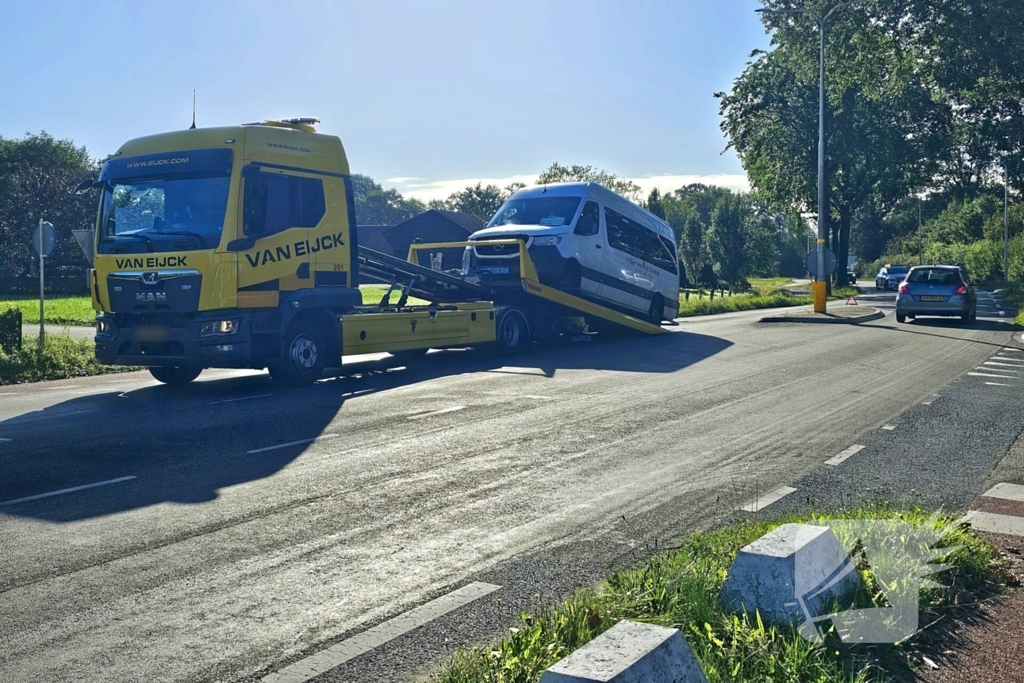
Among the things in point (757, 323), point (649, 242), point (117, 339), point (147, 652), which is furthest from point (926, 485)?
point (757, 323)

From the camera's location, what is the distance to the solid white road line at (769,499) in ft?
22.0

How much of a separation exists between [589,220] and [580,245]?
62cm

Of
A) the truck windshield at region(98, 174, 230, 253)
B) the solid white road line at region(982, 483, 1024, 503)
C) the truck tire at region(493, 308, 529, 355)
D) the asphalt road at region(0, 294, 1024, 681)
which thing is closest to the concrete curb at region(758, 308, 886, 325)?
the truck tire at region(493, 308, 529, 355)

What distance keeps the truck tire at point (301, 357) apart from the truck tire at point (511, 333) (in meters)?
4.93

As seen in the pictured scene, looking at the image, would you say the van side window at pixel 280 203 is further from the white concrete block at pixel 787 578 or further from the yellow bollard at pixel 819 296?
the yellow bollard at pixel 819 296

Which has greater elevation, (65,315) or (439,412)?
(65,315)

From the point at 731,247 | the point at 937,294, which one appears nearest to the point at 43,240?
the point at 937,294

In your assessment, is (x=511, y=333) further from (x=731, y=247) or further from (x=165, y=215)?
(x=731, y=247)

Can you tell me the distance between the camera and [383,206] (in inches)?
7170

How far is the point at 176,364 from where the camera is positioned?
12828 mm

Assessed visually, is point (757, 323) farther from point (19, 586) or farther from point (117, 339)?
point (19, 586)

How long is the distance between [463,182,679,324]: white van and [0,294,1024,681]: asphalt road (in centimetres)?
491

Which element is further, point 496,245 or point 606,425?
point 496,245

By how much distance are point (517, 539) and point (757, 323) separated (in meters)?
23.1
